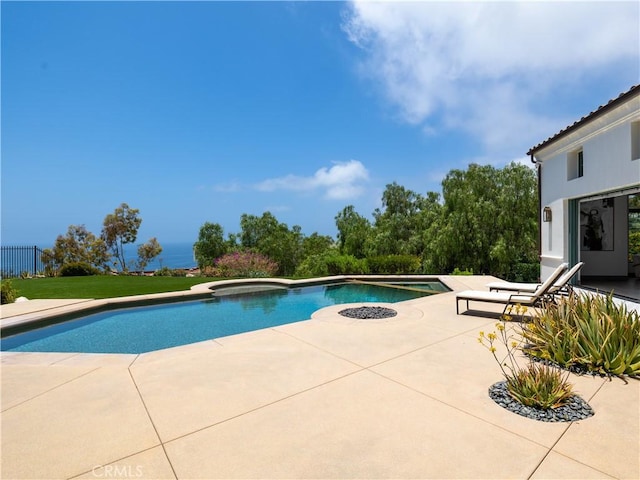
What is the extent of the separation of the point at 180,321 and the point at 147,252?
788 inches

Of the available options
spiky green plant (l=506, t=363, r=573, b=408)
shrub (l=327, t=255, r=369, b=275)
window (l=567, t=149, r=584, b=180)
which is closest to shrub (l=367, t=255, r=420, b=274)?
shrub (l=327, t=255, r=369, b=275)

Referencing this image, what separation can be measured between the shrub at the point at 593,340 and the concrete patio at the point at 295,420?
278 millimetres

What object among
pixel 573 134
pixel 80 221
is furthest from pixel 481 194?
pixel 80 221

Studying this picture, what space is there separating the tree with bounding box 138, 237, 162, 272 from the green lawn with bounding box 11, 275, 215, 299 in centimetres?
1172

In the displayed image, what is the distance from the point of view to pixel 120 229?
2384cm

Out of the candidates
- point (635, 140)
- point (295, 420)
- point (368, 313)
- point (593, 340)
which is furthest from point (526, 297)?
point (295, 420)

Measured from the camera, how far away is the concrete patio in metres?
2.34

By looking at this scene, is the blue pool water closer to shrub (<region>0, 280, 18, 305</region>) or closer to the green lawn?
the green lawn

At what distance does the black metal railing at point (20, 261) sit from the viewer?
634 inches

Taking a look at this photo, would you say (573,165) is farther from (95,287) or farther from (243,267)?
(95,287)

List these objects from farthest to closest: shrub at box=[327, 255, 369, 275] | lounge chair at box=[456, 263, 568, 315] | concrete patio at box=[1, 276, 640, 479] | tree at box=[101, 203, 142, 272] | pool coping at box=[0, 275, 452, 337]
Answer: tree at box=[101, 203, 142, 272] → shrub at box=[327, 255, 369, 275] → pool coping at box=[0, 275, 452, 337] → lounge chair at box=[456, 263, 568, 315] → concrete patio at box=[1, 276, 640, 479]

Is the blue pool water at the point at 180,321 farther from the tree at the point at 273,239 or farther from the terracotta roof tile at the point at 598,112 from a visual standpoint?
the tree at the point at 273,239

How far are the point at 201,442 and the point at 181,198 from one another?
162 ft

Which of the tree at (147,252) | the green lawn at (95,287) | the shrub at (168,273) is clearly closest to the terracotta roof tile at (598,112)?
the green lawn at (95,287)
